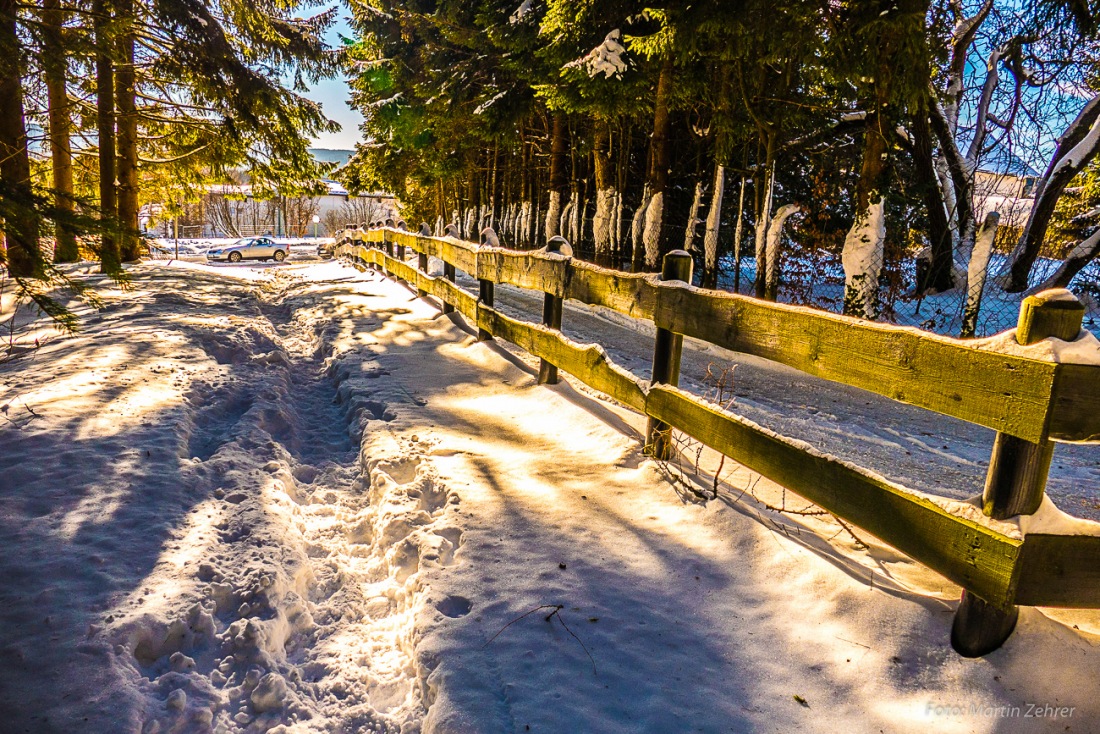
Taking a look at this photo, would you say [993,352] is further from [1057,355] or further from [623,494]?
[623,494]

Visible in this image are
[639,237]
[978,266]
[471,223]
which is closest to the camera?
[978,266]

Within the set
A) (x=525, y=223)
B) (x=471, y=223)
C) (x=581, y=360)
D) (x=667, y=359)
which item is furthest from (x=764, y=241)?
(x=471, y=223)

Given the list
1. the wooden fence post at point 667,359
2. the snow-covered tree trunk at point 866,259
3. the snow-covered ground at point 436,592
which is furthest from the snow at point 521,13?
the wooden fence post at point 667,359

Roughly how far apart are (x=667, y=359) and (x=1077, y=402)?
2167 mm

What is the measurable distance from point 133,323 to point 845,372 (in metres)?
7.63

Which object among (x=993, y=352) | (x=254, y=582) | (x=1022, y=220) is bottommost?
(x=254, y=582)

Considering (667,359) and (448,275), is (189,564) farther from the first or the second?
(448,275)

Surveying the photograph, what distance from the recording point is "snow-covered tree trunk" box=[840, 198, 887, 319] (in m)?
9.36

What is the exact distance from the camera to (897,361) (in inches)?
92.1

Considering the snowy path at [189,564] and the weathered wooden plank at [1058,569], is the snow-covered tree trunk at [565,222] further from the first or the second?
the weathered wooden plank at [1058,569]

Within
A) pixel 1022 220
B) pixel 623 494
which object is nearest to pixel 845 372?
pixel 623 494

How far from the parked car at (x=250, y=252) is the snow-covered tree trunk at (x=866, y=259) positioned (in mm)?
37489

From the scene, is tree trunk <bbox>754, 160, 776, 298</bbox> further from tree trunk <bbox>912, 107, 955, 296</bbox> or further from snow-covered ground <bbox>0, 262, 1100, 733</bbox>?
snow-covered ground <bbox>0, 262, 1100, 733</bbox>

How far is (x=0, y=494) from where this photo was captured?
2.94 metres
